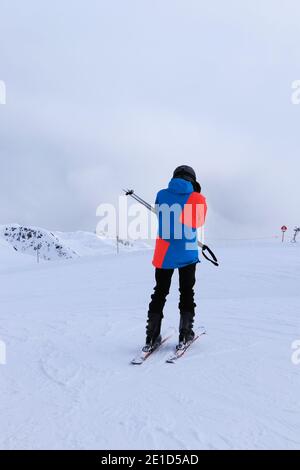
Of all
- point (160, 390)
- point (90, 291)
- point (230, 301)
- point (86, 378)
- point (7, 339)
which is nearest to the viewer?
point (160, 390)

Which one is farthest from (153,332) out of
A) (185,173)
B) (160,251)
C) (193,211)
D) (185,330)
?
(185,173)

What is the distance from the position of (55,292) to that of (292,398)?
389 inches

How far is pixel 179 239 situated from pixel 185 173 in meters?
0.88

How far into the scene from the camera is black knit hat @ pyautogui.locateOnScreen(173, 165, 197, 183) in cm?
557

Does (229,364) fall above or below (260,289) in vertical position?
above

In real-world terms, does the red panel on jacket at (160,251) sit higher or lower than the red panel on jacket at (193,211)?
lower

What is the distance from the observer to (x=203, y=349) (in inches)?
215

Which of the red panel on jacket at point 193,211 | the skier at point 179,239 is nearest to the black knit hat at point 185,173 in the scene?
the skier at point 179,239

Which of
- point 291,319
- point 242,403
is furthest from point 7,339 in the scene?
point 291,319

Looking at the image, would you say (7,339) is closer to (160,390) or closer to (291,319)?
(160,390)

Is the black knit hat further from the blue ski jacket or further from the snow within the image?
the snow

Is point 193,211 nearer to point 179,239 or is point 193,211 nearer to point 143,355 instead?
point 179,239

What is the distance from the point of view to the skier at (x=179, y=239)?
544 cm

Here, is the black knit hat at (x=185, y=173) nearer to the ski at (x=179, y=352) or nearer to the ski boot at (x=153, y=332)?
the ski boot at (x=153, y=332)
